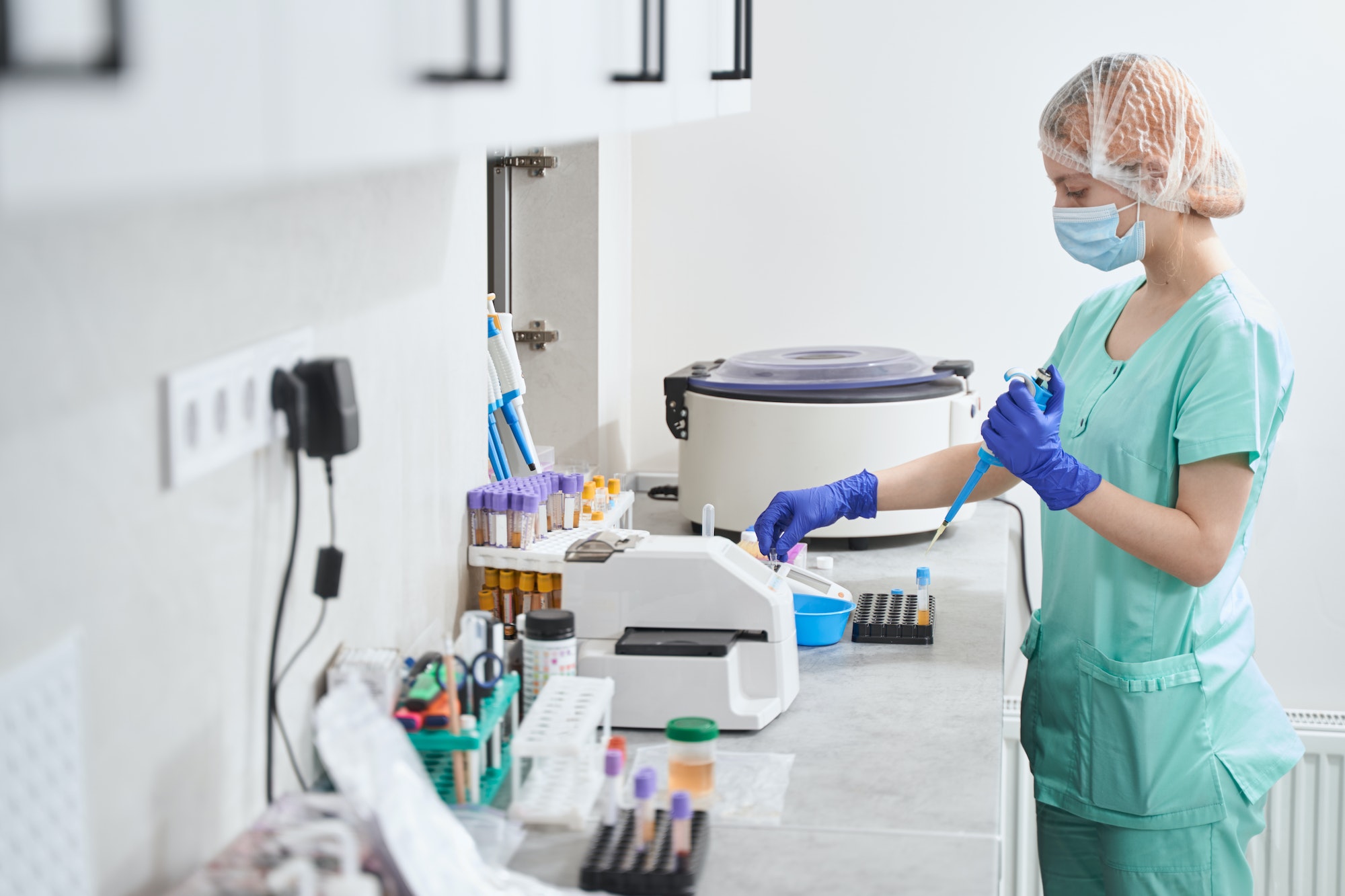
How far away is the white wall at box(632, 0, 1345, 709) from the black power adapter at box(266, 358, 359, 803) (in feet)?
5.42

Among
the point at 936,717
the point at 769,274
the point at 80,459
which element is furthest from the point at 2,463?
the point at 769,274

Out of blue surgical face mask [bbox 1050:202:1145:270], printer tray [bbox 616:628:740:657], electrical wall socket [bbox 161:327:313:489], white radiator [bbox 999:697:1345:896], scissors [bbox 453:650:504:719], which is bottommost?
white radiator [bbox 999:697:1345:896]

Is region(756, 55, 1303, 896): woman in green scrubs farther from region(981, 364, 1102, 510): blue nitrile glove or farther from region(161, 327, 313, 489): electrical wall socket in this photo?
region(161, 327, 313, 489): electrical wall socket

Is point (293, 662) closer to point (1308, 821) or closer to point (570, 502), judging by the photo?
point (570, 502)

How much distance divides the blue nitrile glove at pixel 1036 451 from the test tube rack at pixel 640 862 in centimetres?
64

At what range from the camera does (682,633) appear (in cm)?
141

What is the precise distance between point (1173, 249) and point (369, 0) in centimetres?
126

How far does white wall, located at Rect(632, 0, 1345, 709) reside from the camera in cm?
240

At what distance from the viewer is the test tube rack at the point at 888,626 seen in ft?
5.50

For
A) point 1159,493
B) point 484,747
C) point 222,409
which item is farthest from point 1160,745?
point 222,409

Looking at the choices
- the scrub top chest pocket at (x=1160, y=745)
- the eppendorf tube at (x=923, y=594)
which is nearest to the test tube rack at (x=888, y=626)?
the eppendorf tube at (x=923, y=594)

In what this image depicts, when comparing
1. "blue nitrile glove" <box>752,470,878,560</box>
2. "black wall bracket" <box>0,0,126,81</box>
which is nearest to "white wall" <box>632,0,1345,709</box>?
"blue nitrile glove" <box>752,470,878,560</box>

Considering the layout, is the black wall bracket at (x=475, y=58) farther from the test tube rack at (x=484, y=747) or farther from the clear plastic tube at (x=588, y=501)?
the clear plastic tube at (x=588, y=501)

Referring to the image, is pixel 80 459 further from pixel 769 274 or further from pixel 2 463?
pixel 769 274
